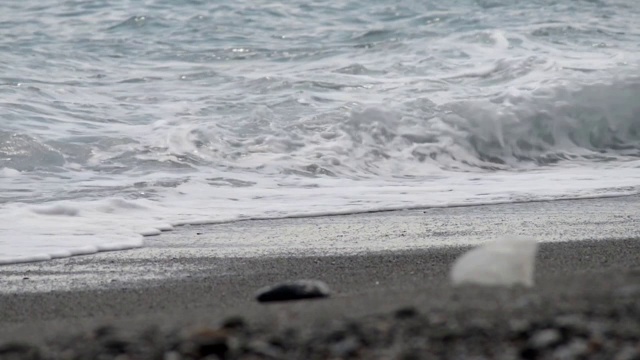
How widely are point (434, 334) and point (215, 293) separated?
148cm

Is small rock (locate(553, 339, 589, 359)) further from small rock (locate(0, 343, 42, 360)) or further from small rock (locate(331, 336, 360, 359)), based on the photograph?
small rock (locate(0, 343, 42, 360))

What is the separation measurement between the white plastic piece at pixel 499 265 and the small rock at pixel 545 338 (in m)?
0.55

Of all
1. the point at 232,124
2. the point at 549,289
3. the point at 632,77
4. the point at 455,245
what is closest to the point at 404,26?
the point at 632,77

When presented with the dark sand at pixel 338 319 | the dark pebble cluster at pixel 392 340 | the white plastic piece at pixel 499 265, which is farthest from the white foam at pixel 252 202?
the dark pebble cluster at pixel 392 340

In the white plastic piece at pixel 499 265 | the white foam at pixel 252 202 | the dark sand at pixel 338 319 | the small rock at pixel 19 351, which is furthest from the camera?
the white foam at pixel 252 202

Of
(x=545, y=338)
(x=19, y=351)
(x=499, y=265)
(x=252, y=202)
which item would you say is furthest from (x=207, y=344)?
(x=252, y=202)

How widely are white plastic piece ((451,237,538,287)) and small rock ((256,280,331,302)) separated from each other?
1.30 feet

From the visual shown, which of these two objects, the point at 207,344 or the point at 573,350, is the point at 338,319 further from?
the point at 573,350

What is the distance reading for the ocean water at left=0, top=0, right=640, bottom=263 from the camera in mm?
5871

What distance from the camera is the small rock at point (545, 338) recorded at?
1849 millimetres

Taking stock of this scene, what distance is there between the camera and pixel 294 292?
2.73 metres

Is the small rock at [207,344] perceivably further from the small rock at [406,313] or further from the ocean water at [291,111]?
the ocean water at [291,111]

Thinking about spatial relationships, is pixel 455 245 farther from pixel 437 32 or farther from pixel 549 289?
pixel 437 32

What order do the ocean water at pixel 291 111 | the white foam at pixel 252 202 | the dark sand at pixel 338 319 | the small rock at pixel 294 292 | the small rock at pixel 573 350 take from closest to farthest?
1. the small rock at pixel 573 350
2. the dark sand at pixel 338 319
3. the small rock at pixel 294 292
4. the white foam at pixel 252 202
5. the ocean water at pixel 291 111
